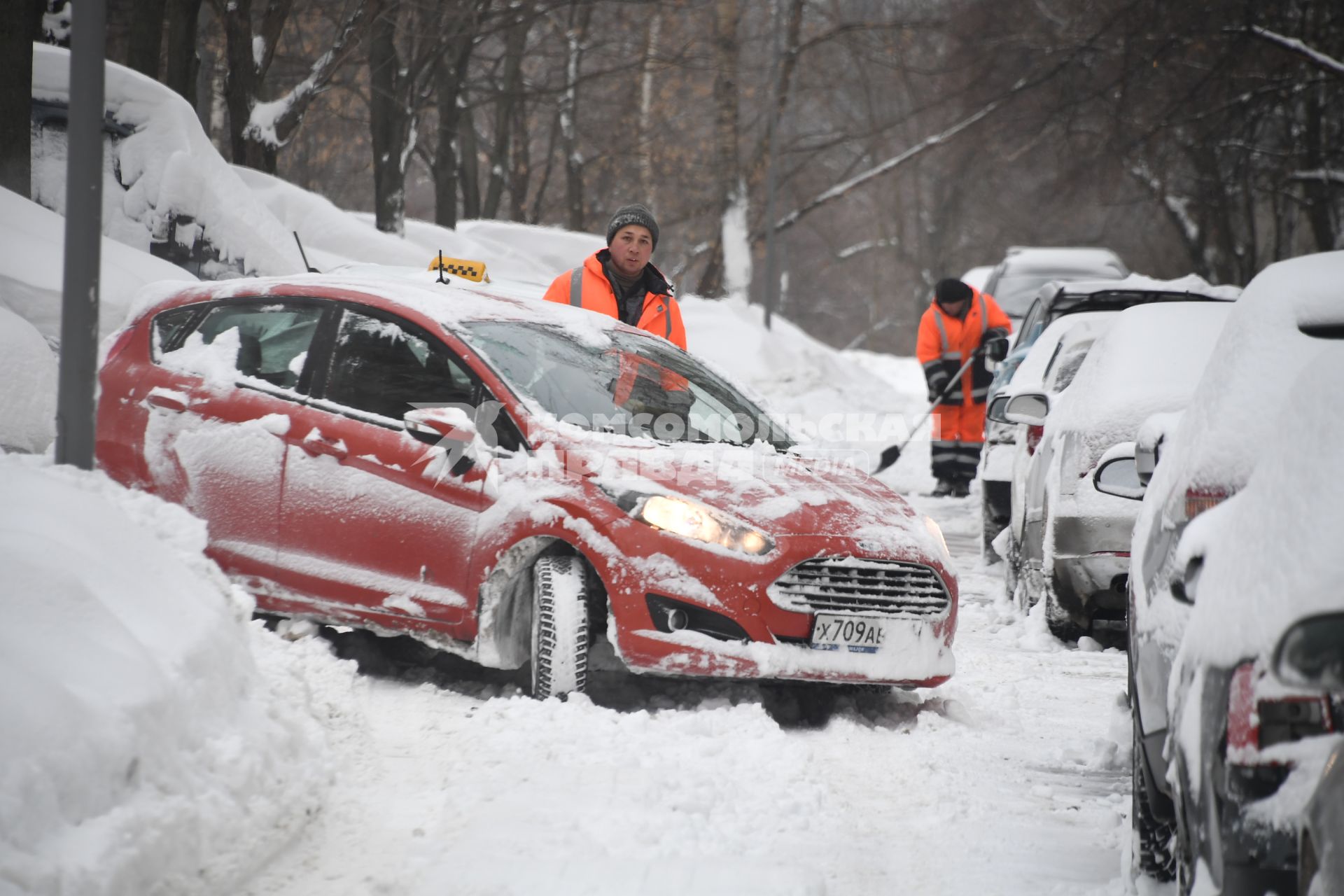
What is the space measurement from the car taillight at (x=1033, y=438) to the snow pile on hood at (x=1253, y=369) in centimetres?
443

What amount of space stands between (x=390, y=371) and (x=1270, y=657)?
408cm

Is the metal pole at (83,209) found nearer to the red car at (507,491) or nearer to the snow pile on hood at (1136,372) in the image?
the red car at (507,491)

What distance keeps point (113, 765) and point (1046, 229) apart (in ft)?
183

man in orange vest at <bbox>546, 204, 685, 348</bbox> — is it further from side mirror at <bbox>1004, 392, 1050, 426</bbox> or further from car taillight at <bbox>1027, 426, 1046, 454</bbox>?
car taillight at <bbox>1027, 426, 1046, 454</bbox>

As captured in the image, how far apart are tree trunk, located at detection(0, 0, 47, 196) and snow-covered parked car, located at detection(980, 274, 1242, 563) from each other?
6.96 m

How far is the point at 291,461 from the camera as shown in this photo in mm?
5707

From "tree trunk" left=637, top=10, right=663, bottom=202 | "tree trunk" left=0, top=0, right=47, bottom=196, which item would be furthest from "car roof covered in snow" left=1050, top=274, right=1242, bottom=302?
"tree trunk" left=637, top=10, right=663, bottom=202

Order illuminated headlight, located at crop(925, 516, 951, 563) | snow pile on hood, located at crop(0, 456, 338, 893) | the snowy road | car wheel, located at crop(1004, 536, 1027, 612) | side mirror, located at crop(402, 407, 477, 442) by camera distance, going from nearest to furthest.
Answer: snow pile on hood, located at crop(0, 456, 338, 893) < the snowy road < side mirror, located at crop(402, 407, 477, 442) < illuminated headlight, located at crop(925, 516, 951, 563) < car wheel, located at crop(1004, 536, 1027, 612)

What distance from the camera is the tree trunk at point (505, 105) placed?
25375 millimetres

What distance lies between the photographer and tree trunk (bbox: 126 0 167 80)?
47.0ft

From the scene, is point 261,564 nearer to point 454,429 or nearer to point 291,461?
point 291,461

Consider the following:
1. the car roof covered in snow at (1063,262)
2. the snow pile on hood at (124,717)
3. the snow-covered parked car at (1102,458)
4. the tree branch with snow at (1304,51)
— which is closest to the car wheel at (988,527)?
the snow-covered parked car at (1102,458)

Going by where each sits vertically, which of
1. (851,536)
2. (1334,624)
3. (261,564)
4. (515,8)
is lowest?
→ (261,564)

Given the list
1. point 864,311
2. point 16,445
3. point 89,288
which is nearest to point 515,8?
point 16,445
